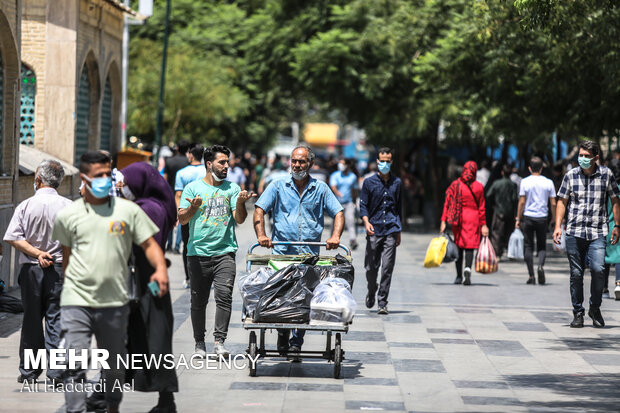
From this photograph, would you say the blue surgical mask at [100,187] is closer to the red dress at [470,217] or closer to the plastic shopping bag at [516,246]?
the red dress at [470,217]

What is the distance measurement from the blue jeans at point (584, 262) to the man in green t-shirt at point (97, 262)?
20.1ft

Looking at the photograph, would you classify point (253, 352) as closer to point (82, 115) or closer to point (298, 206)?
point (298, 206)

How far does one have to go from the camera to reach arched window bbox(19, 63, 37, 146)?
17.9 m

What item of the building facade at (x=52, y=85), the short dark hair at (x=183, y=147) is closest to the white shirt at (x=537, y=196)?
the short dark hair at (x=183, y=147)

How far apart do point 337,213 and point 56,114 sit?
944cm

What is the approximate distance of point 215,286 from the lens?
9.33m

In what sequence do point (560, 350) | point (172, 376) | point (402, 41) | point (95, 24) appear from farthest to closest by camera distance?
point (402, 41) < point (95, 24) < point (560, 350) < point (172, 376)

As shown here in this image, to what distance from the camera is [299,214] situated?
31.5 feet

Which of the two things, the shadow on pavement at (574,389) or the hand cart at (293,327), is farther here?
the hand cart at (293,327)

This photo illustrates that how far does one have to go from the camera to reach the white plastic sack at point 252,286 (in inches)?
339

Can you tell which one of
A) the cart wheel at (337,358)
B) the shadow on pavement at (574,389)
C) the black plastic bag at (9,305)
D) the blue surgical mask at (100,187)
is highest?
the blue surgical mask at (100,187)

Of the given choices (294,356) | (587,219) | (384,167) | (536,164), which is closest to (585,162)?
(587,219)

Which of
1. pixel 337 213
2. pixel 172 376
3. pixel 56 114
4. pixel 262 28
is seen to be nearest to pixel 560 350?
pixel 337 213

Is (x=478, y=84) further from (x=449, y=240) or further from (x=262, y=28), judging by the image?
(x=262, y=28)
